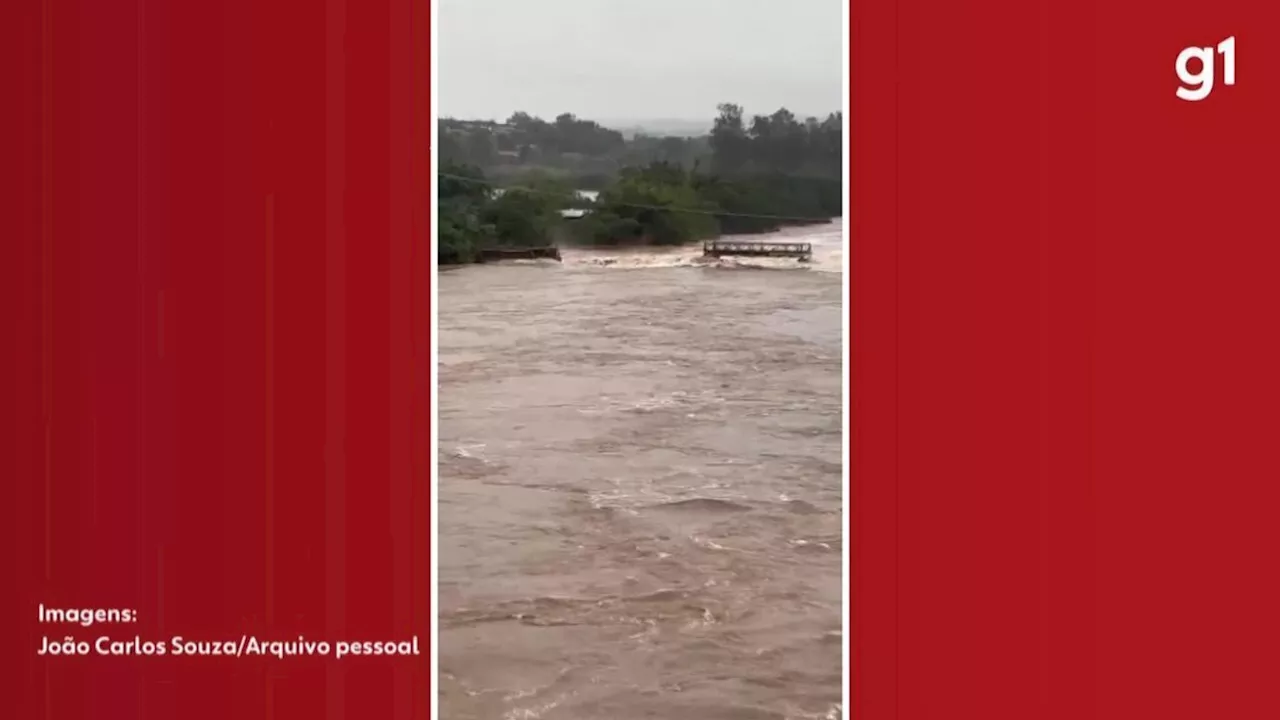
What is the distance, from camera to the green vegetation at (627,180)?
2260 mm

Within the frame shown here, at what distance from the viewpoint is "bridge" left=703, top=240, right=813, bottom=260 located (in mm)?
2314
